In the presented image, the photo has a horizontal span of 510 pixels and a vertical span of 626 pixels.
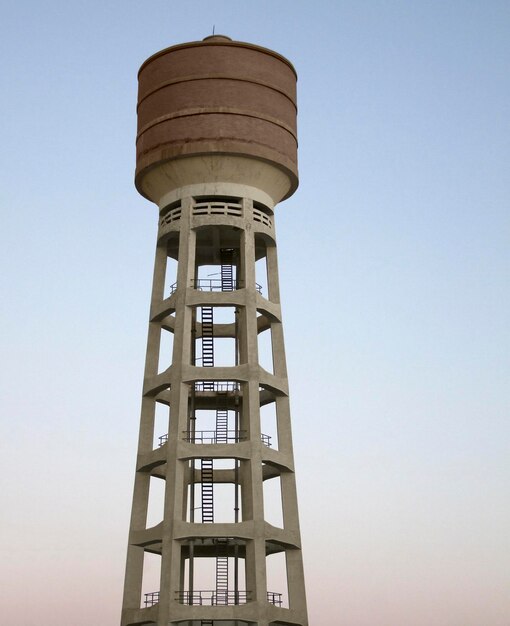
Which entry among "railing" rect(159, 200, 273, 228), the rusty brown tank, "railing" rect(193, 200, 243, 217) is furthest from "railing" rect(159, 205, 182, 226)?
the rusty brown tank

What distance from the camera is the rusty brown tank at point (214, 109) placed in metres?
61.3

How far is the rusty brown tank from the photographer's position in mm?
61312

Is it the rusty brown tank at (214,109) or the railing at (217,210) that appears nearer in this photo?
the rusty brown tank at (214,109)

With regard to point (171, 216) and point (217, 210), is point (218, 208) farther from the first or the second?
point (171, 216)

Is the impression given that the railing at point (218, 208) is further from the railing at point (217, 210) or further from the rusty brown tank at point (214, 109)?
the rusty brown tank at point (214, 109)

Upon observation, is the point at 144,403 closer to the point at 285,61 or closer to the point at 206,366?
the point at 206,366

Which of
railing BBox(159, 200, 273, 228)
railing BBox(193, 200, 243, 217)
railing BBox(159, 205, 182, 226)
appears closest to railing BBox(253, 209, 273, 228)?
railing BBox(159, 200, 273, 228)

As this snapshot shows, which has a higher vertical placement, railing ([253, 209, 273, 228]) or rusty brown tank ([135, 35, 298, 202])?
rusty brown tank ([135, 35, 298, 202])

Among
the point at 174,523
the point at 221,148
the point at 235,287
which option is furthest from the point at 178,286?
the point at 174,523

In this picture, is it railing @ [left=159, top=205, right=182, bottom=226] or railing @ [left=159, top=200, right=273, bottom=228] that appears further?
railing @ [left=159, top=205, right=182, bottom=226]

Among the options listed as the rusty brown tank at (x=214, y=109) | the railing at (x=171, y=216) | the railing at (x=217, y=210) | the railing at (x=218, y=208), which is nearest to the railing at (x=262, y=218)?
the railing at (x=217, y=210)

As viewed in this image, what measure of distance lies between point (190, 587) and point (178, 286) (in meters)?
15.1

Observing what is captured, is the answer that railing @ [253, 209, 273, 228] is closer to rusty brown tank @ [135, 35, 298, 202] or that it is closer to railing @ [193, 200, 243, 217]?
railing @ [193, 200, 243, 217]

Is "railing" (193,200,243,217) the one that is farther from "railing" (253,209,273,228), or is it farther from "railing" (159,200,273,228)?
"railing" (253,209,273,228)
